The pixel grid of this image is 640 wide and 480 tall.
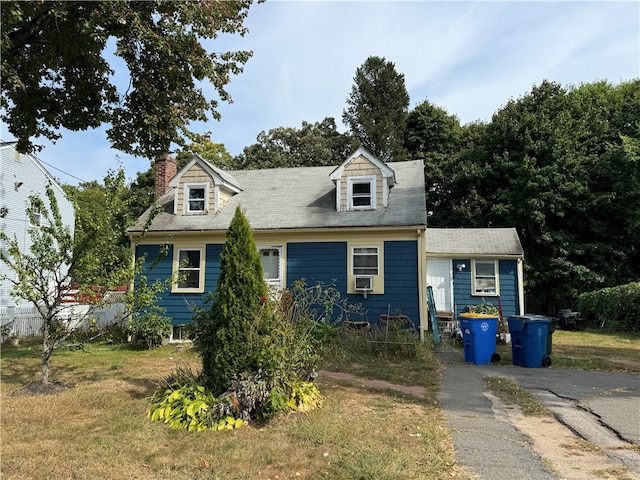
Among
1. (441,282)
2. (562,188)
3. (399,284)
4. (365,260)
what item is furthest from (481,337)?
(562,188)

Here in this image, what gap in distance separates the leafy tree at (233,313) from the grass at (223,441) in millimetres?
864

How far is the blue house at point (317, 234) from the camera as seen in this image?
1263 cm

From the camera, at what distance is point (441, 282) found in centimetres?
1688

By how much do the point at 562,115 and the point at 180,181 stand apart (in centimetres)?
2133

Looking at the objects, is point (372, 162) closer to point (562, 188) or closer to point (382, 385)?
point (382, 385)

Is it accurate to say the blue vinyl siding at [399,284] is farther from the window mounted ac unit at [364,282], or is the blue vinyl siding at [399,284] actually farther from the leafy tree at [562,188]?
the leafy tree at [562,188]

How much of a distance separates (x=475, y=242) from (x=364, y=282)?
6764 millimetres

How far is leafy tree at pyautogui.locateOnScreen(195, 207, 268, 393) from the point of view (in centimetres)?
572

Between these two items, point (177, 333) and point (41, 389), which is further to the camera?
point (177, 333)

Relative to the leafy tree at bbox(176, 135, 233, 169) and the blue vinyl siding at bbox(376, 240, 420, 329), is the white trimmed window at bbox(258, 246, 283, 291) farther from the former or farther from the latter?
the leafy tree at bbox(176, 135, 233, 169)

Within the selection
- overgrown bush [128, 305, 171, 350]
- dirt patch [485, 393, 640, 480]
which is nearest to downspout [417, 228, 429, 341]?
dirt patch [485, 393, 640, 480]

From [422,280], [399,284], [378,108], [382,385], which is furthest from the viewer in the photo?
[378,108]

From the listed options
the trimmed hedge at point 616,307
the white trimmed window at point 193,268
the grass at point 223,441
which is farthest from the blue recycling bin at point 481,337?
the trimmed hedge at point 616,307

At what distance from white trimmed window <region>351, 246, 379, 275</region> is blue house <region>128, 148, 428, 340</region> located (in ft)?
0.10
